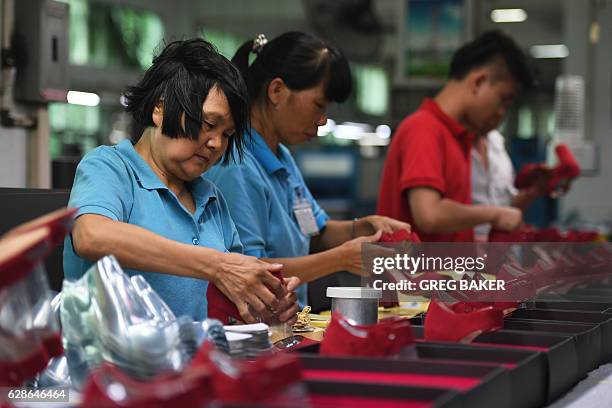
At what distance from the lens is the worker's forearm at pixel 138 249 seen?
1956mm

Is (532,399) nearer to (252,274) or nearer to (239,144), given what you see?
(252,274)

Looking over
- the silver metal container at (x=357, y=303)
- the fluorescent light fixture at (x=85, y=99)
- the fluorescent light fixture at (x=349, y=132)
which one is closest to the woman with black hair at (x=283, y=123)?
the silver metal container at (x=357, y=303)

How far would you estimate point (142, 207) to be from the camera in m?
2.24

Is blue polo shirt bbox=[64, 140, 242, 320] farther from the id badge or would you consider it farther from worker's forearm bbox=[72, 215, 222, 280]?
the id badge

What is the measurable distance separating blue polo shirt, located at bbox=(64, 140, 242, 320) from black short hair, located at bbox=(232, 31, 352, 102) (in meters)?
0.66

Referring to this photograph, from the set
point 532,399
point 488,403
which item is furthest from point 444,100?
point 488,403

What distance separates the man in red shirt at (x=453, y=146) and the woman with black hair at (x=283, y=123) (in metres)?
0.60

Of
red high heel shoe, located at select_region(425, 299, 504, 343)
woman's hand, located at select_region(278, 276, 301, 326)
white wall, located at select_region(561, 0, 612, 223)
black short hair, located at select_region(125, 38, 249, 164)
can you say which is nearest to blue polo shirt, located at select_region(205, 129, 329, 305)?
→ black short hair, located at select_region(125, 38, 249, 164)

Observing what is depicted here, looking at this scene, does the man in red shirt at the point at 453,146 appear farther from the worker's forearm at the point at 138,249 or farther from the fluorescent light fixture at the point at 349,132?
the fluorescent light fixture at the point at 349,132

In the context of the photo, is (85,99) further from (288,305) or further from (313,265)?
(288,305)

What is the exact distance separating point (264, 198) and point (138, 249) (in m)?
0.91

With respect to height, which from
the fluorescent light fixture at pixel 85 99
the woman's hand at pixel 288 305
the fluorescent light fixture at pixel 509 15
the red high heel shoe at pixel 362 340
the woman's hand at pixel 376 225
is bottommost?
the woman's hand at pixel 288 305

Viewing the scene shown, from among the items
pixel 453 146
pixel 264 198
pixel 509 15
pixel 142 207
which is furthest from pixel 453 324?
pixel 509 15

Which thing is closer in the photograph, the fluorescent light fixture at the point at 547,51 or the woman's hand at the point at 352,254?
the woman's hand at the point at 352,254
